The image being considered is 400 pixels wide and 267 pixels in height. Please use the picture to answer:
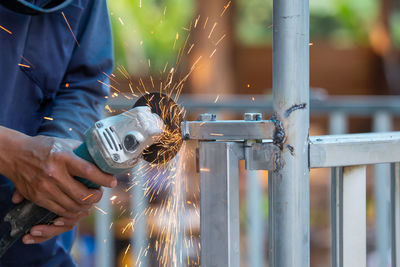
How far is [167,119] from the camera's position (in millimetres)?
1075

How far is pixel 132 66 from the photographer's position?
1131 cm

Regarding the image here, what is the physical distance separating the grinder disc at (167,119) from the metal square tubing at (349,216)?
337mm

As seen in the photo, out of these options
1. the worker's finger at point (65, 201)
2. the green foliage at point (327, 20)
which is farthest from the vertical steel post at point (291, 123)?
the green foliage at point (327, 20)

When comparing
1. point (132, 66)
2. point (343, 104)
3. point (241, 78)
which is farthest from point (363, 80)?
point (343, 104)

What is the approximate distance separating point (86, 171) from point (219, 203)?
1.17ft

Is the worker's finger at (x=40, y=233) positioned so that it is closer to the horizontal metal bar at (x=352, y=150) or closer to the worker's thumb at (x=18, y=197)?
the worker's thumb at (x=18, y=197)

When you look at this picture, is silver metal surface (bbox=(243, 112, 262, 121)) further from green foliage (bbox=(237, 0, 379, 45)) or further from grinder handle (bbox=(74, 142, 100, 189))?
green foliage (bbox=(237, 0, 379, 45))

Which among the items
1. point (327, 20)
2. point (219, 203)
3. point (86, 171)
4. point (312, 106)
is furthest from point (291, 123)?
point (327, 20)

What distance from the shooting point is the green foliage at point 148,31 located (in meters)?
10.1

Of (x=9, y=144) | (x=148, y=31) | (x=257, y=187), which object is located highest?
(x=148, y=31)

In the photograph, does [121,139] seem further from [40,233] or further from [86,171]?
[40,233]

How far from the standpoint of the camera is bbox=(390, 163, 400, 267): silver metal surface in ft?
3.53

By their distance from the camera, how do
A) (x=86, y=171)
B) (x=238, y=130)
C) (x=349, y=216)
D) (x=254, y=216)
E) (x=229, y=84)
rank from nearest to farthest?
1. (x=238, y=130)
2. (x=349, y=216)
3. (x=86, y=171)
4. (x=254, y=216)
5. (x=229, y=84)

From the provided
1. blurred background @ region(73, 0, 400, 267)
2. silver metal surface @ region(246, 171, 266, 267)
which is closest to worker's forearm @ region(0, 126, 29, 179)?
blurred background @ region(73, 0, 400, 267)
